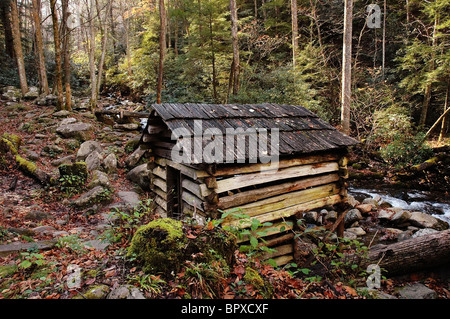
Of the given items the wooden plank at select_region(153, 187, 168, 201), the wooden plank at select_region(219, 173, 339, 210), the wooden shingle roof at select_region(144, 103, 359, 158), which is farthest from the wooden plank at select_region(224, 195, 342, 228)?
the wooden plank at select_region(153, 187, 168, 201)

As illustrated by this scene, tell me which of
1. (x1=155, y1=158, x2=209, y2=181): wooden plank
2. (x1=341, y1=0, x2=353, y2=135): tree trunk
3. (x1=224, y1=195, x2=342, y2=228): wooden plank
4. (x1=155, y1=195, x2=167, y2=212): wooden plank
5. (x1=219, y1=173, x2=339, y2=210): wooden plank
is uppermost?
(x1=341, y1=0, x2=353, y2=135): tree trunk

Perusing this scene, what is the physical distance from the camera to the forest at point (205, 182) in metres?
2.86

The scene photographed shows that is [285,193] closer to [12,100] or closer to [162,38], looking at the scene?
[162,38]

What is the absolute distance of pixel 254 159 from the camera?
16.6 ft

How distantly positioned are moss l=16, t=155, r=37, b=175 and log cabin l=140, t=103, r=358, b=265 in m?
4.40

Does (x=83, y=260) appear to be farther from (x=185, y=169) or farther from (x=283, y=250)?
(x=283, y=250)

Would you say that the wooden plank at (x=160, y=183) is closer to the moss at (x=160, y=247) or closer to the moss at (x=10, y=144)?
the moss at (x=160, y=247)

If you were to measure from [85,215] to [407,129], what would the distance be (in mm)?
17214

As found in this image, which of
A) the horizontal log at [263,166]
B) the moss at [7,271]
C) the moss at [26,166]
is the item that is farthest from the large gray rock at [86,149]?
the horizontal log at [263,166]

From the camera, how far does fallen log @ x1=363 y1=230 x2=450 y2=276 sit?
503cm

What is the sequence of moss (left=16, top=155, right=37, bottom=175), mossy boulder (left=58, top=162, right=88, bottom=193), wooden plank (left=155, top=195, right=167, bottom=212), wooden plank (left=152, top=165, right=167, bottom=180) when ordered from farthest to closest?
moss (left=16, top=155, right=37, bottom=175)
mossy boulder (left=58, top=162, right=88, bottom=193)
wooden plank (left=155, top=195, right=167, bottom=212)
wooden plank (left=152, top=165, right=167, bottom=180)

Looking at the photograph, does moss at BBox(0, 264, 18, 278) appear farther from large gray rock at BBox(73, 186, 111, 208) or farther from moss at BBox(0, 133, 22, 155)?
moss at BBox(0, 133, 22, 155)

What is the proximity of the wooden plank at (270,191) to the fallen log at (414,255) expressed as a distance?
1.99 meters

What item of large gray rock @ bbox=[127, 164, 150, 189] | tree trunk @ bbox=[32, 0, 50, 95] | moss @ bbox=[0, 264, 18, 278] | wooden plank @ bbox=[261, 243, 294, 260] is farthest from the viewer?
tree trunk @ bbox=[32, 0, 50, 95]
